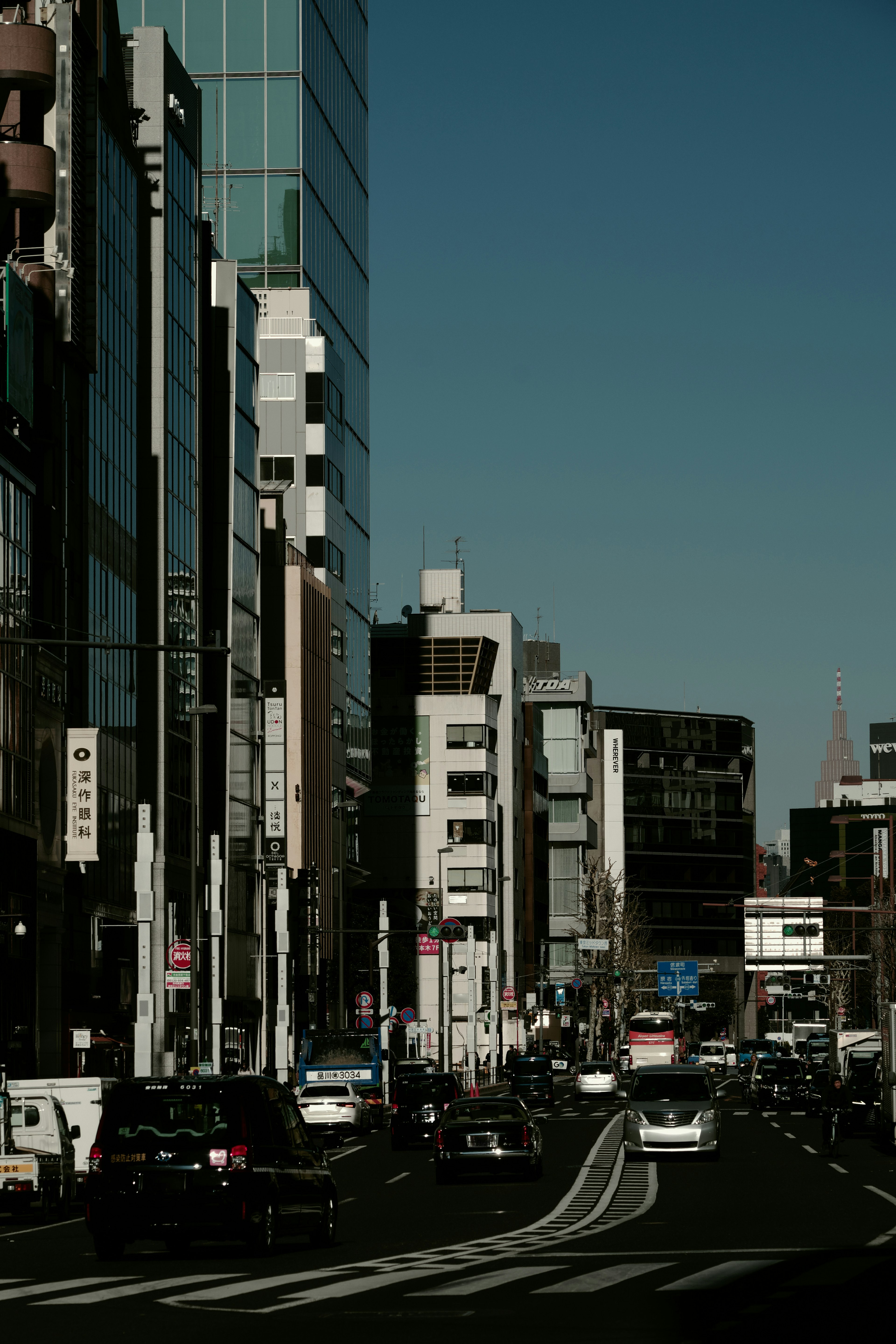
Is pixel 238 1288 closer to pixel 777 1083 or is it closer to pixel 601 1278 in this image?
pixel 601 1278

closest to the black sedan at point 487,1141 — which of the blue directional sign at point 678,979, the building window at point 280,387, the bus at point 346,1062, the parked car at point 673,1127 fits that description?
the parked car at point 673,1127

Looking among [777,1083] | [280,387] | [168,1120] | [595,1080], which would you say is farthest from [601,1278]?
[280,387]

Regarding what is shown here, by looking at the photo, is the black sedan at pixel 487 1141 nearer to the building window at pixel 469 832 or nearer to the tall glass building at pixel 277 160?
the tall glass building at pixel 277 160

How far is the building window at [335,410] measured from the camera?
121750 mm

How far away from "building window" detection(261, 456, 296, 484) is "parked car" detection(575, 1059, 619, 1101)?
45.0 meters

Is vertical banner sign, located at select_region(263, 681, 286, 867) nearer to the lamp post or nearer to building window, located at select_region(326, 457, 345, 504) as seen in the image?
building window, located at select_region(326, 457, 345, 504)

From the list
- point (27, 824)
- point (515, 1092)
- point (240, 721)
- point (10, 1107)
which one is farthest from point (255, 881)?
point (10, 1107)

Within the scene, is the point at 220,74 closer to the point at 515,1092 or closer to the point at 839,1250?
the point at 515,1092

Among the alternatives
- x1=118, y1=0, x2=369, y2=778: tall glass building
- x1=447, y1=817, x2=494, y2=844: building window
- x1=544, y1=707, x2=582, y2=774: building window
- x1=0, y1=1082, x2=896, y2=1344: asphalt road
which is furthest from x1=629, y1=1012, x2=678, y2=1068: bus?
x1=544, y1=707, x2=582, y2=774: building window

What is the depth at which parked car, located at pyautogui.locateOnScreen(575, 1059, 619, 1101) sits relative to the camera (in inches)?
3327

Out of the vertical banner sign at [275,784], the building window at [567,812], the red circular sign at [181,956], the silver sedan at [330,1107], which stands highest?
the building window at [567,812]

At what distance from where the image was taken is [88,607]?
7325cm

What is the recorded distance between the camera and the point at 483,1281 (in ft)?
63.6

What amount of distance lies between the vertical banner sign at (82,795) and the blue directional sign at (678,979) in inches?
3461
